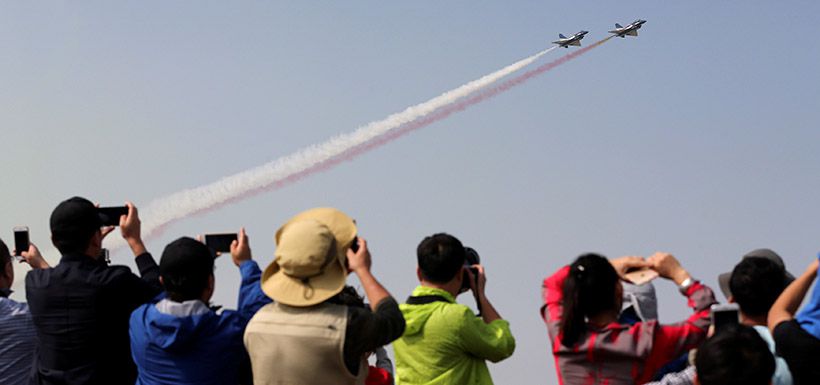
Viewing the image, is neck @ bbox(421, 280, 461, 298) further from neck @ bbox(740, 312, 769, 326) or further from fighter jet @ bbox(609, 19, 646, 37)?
fighter jet @ bbox(609, 19, 646, 37)

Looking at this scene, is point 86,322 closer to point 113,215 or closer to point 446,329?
point 113,215

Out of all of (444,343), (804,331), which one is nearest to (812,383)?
(804,331)

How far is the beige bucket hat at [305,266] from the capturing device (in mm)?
6922

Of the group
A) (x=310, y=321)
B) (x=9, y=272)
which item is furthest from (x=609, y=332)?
(x=9, y=272)

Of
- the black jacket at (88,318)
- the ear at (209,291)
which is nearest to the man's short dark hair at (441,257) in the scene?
the ear at (209,291)

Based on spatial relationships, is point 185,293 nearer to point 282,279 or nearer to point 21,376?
point 282,279

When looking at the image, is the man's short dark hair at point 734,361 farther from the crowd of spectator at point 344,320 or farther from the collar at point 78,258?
the collar at point 78,258

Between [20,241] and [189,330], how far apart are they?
3.11 metres

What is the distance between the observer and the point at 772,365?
527cm

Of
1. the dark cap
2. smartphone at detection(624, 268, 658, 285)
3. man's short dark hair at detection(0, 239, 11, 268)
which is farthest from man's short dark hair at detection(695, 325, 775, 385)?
man's short dark hair at detection(0, 239, 11, 268)

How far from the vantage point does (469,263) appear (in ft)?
29.3

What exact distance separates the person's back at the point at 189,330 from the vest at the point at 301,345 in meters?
0.43

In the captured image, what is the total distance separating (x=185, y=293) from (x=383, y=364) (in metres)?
2.33

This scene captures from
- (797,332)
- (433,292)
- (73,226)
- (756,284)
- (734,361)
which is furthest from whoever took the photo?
(73,226)
